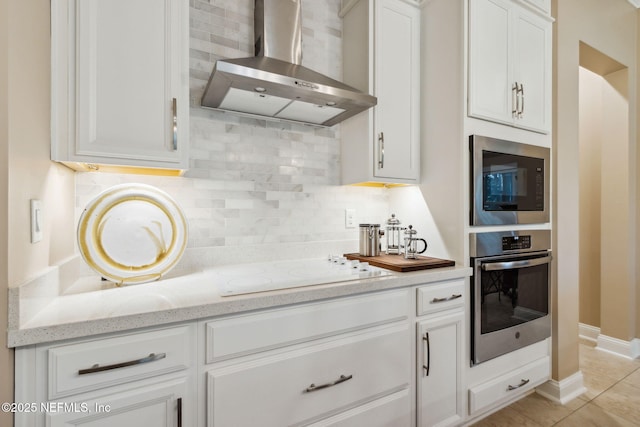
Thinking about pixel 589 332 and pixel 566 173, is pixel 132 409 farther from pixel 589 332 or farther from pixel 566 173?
pixel 589 332

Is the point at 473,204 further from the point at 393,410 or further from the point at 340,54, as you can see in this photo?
the point at 340,54

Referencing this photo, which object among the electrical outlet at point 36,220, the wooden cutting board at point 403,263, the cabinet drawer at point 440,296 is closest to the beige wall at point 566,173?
the cabinet drawer at point 440,296

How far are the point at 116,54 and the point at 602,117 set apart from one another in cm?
384

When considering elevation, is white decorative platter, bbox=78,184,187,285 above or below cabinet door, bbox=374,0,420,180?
below

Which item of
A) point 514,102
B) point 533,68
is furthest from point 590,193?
point 514,102

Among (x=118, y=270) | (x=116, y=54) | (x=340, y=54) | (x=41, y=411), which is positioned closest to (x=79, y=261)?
(x=118, y=270)

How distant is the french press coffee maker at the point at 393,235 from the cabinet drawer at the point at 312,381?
616 millimetres

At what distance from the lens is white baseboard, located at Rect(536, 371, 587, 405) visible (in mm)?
2080

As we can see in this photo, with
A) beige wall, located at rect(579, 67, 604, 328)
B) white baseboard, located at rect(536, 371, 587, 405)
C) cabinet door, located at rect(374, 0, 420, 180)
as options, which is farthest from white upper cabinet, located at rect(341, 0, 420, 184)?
beige wall, located at rect(579, 67, 604, 328)

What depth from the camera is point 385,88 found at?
1.84 metres

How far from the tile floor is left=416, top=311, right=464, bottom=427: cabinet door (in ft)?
1.27

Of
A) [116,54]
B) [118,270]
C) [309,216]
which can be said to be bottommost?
[118,270]

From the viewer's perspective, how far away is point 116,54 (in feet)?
3.86

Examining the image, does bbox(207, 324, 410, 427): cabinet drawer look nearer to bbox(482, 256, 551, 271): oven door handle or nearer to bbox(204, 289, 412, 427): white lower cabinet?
bbox(204, 289, 412, 427): white lower cabinet
